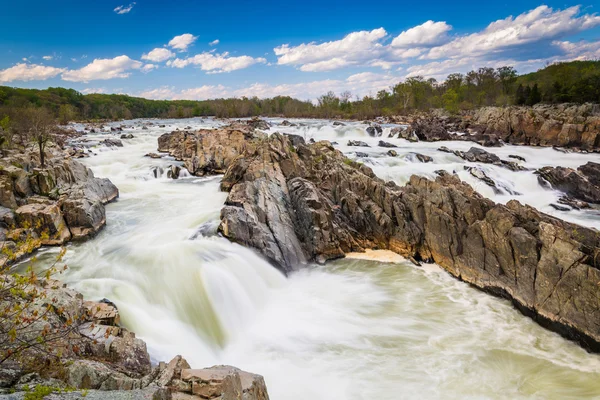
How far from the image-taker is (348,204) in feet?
57.5

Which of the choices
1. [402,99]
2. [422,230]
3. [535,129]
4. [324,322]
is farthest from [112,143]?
[402,99]

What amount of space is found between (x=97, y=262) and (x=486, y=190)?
23570 millimetres

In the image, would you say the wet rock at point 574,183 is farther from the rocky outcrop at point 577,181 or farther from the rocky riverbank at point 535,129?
the rocky riverbank at point 535,129

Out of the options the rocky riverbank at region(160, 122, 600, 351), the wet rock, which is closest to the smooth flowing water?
the rocky riverbank at region(160, 122, 600, 351)

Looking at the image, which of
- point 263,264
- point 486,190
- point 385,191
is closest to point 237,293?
point 263,264

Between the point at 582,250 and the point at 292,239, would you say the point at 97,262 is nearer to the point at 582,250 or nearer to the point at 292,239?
the point at 292,239

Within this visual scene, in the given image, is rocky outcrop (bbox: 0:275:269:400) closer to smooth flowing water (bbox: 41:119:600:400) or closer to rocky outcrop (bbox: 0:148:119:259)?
smooth flowing water (bbox: 41:119:600:400)

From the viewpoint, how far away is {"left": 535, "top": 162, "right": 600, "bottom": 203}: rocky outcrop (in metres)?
23.2

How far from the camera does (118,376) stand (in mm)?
5734

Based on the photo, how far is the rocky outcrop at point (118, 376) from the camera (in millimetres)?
4777

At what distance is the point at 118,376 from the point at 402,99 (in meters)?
111

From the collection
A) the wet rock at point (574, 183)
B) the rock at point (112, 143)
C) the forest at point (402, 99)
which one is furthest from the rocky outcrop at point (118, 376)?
the forest at point (402, 99)

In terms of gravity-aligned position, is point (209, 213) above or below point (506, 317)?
above

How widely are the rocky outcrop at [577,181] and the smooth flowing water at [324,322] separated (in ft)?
51.6
